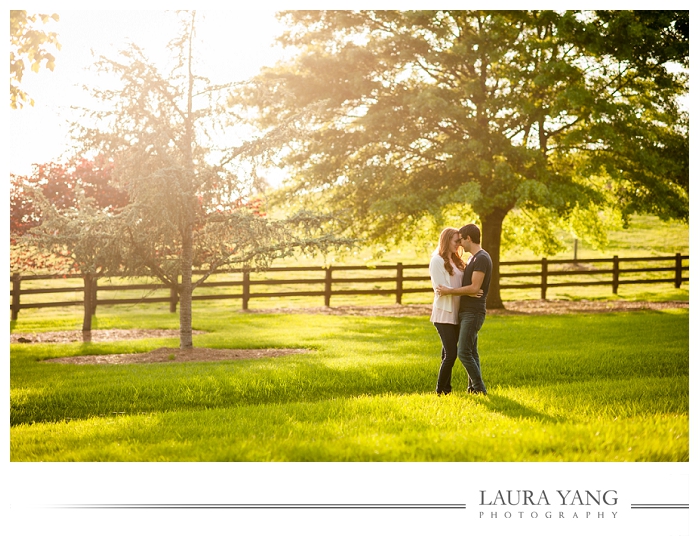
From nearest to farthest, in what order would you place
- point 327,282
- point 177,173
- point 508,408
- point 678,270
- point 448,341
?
point 508,408
point 448,341
point 177,173
point 327,282
point 678,270

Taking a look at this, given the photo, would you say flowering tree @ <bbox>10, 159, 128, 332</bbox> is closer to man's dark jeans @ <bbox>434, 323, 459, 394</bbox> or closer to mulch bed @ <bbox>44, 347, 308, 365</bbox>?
mulch bed @ <bbox>44, 347, 308, 365</bbox>

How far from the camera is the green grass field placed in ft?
14.5

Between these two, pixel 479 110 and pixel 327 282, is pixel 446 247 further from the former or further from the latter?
pixel 327 282

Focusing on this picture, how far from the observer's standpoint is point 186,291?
938 centimetres

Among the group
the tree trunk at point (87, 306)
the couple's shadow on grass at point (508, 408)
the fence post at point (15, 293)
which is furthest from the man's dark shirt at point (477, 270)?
the fence post at point (15, 293)

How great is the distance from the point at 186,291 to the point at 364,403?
465 cm

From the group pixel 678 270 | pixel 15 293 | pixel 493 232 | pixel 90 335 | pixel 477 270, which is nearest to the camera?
pixel 477 270

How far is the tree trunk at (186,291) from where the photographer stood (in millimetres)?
9234
